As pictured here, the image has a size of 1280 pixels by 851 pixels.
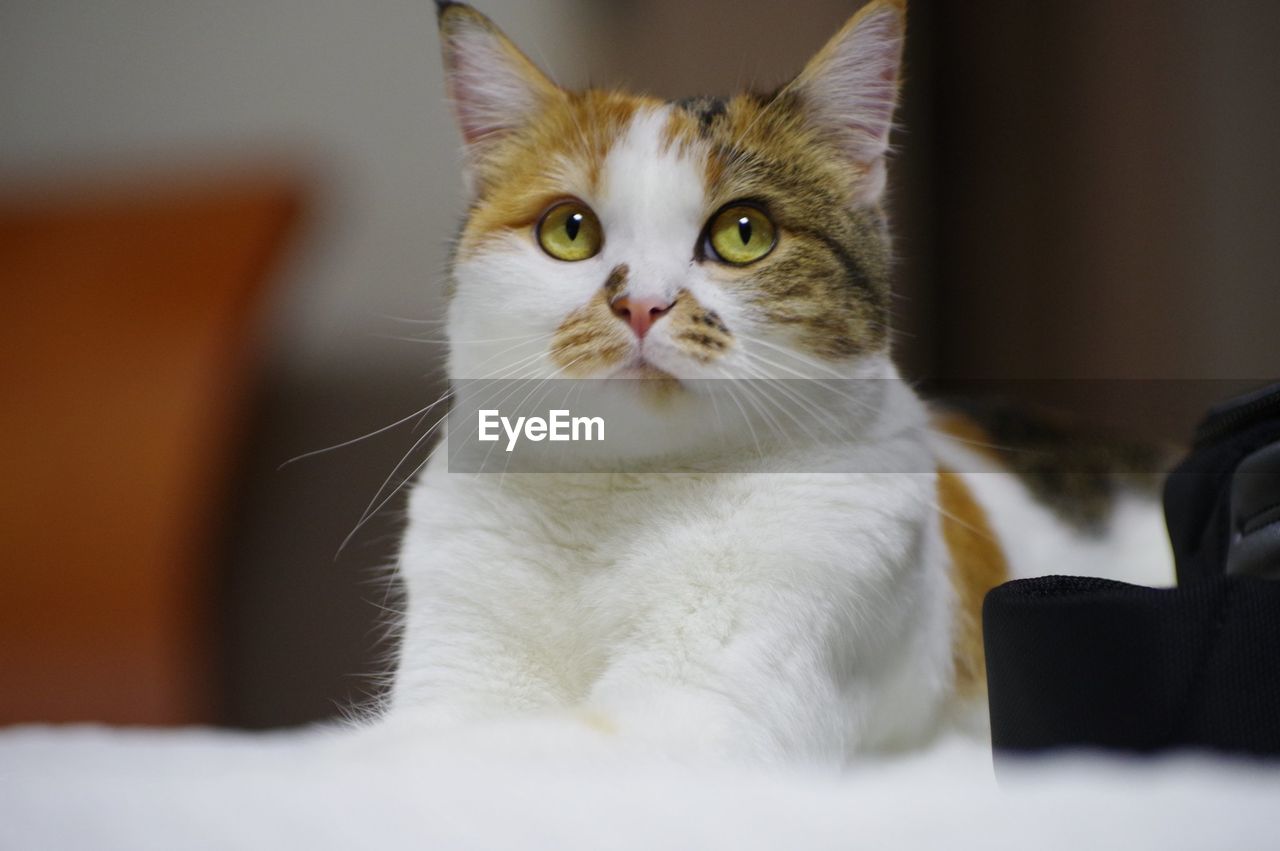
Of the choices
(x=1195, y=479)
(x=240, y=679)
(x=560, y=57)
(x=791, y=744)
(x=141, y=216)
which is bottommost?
(x=240, y=679)

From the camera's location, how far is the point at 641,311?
1.65ft

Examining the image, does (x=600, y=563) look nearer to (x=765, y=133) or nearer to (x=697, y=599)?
(x=697, y=599)

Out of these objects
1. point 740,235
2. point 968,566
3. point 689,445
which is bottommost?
point 968,566

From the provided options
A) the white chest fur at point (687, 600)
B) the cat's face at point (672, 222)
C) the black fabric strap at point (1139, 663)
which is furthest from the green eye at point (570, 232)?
the black fabric strap at point (1139, 663)

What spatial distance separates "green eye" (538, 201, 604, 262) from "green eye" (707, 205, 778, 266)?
0.06 m

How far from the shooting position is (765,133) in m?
0.56

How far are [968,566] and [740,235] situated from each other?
1.02ft

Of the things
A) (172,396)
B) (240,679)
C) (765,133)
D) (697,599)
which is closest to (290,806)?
(697,599)

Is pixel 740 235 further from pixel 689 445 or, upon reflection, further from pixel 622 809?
pixel 622 809

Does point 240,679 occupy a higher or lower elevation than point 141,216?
lower

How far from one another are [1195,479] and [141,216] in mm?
886

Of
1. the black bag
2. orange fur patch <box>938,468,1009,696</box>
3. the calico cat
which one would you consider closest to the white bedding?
the black bag

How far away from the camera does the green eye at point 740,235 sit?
53cm

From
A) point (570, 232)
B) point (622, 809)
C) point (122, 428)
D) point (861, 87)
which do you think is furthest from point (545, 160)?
point (122, 428)
